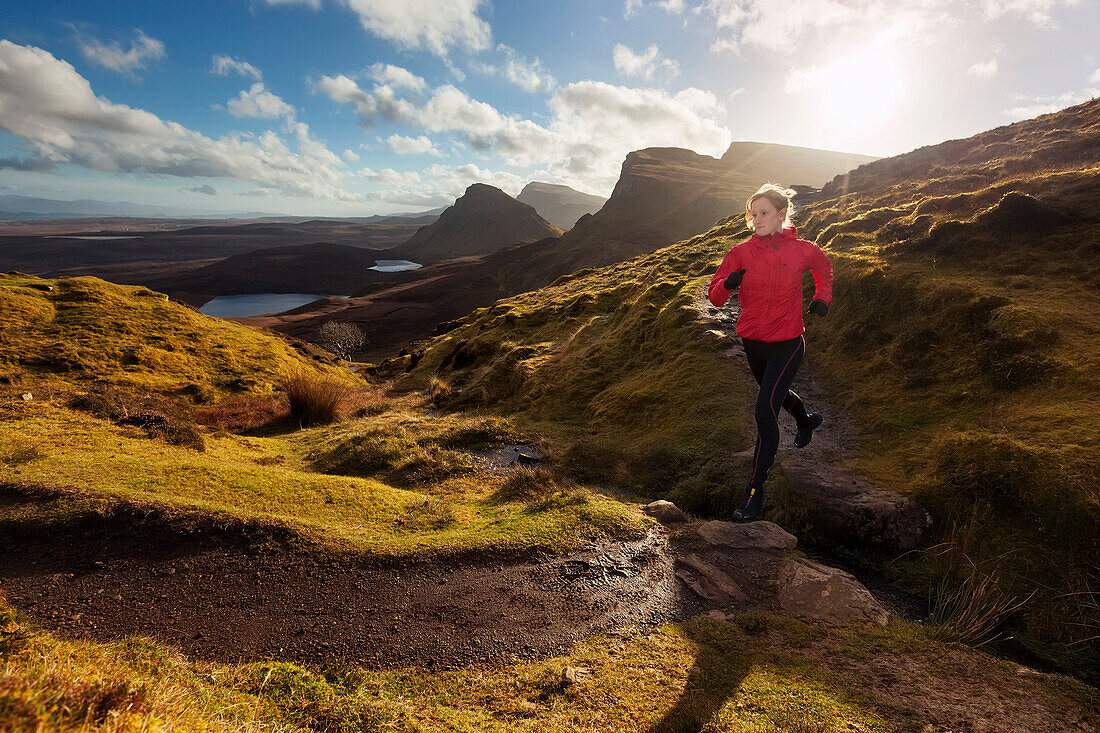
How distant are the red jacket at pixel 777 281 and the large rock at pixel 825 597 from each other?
2.77m

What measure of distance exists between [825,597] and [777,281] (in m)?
3.59

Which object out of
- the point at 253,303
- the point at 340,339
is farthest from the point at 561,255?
the point at 253,303

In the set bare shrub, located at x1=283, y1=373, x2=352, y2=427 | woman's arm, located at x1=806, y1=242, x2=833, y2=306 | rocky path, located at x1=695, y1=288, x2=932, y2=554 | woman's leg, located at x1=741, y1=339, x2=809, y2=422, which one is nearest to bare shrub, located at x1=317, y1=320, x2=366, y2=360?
bare shrub, located at x1=283, y1=373, x2=352, y2=427

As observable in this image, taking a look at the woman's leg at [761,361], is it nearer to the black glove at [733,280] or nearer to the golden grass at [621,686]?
the black glove at [733,280]

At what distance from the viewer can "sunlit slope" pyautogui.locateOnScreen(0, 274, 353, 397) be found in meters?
13.2

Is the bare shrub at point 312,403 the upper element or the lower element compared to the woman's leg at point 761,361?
lower

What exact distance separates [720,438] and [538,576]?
493 cm

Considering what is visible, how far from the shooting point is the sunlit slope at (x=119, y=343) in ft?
43.2

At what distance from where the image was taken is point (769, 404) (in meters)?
5.88

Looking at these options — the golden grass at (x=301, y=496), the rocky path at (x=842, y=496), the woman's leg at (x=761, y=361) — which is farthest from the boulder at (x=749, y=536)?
the woman's leg at (x=761, y=361)

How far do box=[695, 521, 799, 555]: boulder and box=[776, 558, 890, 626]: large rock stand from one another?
0.38m

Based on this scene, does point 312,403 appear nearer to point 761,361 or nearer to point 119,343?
point 119,343

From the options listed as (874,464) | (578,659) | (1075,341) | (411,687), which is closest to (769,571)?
(578,659)

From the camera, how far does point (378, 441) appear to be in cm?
943
